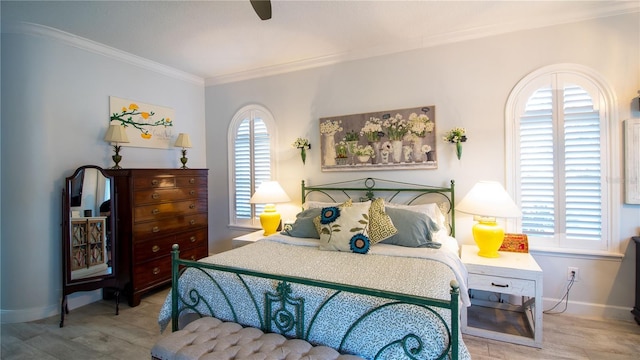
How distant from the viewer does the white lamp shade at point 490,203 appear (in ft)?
8.03

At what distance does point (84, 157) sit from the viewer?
318cm

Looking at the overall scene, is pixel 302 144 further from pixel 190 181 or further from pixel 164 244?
pixel 164 244

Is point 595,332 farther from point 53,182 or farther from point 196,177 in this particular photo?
point 53,182

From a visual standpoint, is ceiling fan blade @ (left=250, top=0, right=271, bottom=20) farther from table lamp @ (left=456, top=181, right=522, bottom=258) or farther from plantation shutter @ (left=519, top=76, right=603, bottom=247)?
plantation shutter @ (left=519, top=76, right=603, bottom=247)

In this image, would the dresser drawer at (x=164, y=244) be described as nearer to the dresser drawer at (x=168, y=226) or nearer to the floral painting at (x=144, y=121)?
the dresser drawer at (x=168, y=226)

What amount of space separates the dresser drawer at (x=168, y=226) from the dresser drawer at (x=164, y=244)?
6 cm

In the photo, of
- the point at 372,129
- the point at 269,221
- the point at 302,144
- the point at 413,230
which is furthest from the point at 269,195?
the point at 413,230

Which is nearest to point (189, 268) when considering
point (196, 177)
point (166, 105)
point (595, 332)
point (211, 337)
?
point (211, 337)

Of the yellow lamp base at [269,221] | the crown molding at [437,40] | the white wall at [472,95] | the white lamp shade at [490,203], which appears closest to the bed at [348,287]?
the white lamp shade at [490,203]

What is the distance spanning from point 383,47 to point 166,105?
115 inches

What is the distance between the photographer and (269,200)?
138 inches

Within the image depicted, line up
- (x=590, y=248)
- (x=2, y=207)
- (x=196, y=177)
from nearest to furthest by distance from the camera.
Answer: (x=590, y=248), (x=2, y=207), (x=196, y=177)

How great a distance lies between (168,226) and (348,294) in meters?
2.70

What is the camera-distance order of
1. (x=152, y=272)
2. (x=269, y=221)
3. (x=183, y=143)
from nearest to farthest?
(x=152, y=272)
(x=269, y=221)
(x=183, y=143)
